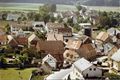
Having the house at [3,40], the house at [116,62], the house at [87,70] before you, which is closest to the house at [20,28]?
the house at [3,40]

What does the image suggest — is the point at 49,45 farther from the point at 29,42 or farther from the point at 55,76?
the point at 55,76

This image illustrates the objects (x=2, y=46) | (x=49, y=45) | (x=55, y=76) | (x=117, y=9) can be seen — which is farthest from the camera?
(x=117, y=9)

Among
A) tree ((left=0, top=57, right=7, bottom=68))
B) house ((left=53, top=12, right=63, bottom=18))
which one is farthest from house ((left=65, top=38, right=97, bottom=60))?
house ((left=53, top=12, right=63, bottom=18))

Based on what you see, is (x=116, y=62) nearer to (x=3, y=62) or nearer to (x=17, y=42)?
(x=3, y=62)

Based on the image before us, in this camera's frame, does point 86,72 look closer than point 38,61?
Yes

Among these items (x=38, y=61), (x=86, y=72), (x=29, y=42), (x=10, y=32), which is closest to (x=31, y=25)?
(x=10, y=32)

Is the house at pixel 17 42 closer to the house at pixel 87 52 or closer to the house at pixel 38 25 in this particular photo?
the house at pixel 87 52
